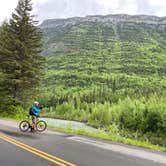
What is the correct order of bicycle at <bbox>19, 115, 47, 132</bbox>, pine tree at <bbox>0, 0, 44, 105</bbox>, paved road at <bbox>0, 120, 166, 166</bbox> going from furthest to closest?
1. pine tree at <bbox>0, 0, 44, 105</bbox>
2. bicycle at <bbox>19, 115, 47, 132</bbox>
3. paved road at <bbox>0, 120, 166, 166</bbox>

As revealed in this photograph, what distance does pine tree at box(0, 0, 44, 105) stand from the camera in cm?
3319

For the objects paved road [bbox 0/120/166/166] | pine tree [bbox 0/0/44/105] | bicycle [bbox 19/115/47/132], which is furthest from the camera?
pine tree [bbox 0/0/44/105]

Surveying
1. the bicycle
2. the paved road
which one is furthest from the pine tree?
the paved road

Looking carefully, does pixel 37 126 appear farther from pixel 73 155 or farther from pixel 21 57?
pixel 21 57

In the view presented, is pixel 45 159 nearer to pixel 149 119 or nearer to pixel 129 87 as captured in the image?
pixel 149 119

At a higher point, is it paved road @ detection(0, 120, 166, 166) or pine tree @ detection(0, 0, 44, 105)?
pine tree @ detection(0, 0, 44, 105)

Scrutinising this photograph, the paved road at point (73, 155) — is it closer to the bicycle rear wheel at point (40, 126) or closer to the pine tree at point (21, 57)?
the bicycle rear wheel at point (40, 126)

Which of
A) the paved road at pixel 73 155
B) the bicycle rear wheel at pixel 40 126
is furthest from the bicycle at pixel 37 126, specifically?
the paved road at pixel 73 155

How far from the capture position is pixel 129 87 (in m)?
173

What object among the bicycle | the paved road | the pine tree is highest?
the pine tree

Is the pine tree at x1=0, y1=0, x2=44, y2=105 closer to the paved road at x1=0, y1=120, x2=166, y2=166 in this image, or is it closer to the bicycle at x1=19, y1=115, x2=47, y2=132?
the bicycle at x1=19, y1=115, x2=47, y2=132

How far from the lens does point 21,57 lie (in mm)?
34125

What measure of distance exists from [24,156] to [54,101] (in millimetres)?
116963

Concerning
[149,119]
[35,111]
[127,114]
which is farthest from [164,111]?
[35,111]
